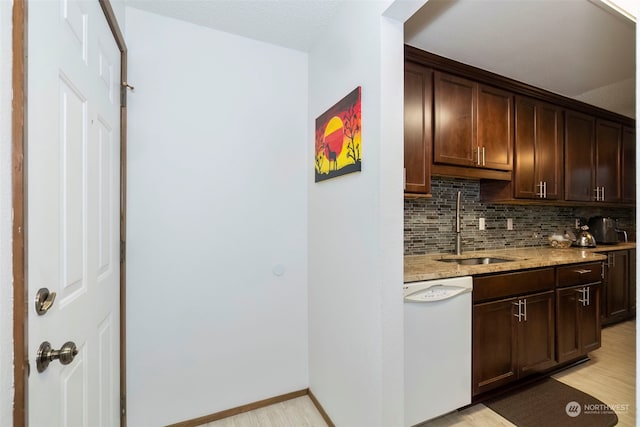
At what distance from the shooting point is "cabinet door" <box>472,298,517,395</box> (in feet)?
5.91

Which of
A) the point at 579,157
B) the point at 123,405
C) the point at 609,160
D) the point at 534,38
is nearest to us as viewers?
the point at 123,405

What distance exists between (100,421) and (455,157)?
2479 millimetres

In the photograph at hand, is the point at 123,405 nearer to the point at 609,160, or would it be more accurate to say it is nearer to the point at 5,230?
the point at 5,230

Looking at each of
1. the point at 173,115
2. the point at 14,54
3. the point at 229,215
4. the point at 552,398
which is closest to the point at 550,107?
the point at 552,398

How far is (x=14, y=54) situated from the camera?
63 cm

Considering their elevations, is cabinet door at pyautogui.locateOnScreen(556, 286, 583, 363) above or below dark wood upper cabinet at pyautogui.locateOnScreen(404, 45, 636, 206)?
below

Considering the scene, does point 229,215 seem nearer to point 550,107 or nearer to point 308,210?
point 308,210

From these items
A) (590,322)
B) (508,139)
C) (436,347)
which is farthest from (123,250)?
(590,322)

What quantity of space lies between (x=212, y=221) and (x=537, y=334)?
241cm

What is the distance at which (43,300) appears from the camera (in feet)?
2.45

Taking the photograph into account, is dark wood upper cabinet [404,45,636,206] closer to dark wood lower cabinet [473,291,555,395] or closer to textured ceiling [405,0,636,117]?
textured ceiling [405,0,636,117]

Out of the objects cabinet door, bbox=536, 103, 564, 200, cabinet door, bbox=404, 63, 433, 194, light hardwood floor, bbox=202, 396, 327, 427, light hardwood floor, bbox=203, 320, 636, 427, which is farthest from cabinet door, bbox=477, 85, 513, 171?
light hardwood floor, bbox=202, 396, 327, 427

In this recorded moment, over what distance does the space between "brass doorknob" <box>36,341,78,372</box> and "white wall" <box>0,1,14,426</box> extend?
0.11m

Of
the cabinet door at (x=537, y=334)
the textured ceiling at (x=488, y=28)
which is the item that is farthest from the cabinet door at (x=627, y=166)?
the cabinet door at (x=537, y=334)
